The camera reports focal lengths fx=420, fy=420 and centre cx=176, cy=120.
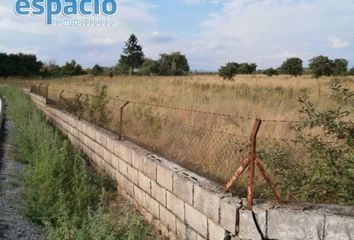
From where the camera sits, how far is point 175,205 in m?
4.86

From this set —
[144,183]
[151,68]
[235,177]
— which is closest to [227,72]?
[144,183]

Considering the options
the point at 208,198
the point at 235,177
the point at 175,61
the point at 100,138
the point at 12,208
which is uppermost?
the point at 175,61

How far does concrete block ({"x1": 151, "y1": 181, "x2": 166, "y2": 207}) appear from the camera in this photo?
17.1ft

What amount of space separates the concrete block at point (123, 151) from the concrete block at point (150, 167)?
723 mm

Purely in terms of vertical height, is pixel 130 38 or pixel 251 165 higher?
pixel 130 38

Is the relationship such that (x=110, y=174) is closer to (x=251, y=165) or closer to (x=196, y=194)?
(x=196, y=194)

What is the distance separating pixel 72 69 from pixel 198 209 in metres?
68.5

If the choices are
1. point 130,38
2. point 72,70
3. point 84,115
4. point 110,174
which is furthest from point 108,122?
point 130,38

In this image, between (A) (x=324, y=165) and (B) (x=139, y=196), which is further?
(B) (x=139, y=196)

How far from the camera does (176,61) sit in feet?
281

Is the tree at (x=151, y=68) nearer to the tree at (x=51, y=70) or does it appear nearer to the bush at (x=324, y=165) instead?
the tree at (x=51, y=70)

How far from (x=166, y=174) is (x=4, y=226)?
2.29 metres

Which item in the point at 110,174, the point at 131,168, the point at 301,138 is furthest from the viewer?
the point at 110,174

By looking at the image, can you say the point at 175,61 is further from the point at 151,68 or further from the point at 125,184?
the point at 125,184
